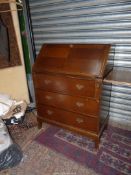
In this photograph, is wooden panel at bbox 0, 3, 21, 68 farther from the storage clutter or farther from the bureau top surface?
the bureau top surface

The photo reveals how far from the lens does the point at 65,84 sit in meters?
1.99

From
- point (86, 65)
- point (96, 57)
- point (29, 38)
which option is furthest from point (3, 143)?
point (29, 38)

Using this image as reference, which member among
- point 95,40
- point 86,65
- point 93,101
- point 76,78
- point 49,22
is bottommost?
point 93,101

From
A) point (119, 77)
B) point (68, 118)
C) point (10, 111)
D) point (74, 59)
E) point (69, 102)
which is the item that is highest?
point (74, 59)

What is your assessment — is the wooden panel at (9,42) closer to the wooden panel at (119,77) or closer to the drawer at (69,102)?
the drawer at (69,102)

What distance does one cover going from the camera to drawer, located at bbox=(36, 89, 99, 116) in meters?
1.90

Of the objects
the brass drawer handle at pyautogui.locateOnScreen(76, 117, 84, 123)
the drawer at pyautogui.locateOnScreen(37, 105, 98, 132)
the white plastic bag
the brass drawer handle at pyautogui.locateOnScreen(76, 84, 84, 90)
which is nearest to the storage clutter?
the white plastic bag

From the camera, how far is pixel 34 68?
7.15 ft

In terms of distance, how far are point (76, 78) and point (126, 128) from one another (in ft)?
4.15

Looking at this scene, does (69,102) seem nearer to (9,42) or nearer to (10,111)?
(10,111)

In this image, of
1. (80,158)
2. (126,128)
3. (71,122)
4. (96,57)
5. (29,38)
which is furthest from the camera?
(29,38)

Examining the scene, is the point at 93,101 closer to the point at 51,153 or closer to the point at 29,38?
the point at 51,153

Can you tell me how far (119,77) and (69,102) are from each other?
0.68 m

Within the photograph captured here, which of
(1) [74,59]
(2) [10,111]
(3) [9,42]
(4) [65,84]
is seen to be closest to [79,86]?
(4) [65,84]
